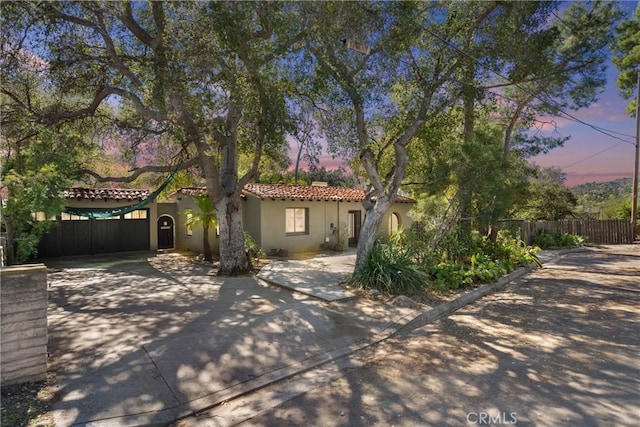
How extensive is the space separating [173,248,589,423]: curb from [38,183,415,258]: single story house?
8395 millimetres

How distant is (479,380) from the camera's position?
411 cm

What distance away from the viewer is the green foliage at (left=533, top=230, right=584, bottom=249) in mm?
18375

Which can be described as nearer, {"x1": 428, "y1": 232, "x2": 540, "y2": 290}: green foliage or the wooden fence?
{"x1": 428, "y1": 232, "x2": 540, "y2": 290}: green foliage

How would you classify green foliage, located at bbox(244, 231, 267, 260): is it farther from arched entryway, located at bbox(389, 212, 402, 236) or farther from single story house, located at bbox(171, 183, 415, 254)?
arched entryway, located at bbox(389, 212, 402, 236)

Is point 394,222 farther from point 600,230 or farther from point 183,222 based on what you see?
point 600,230

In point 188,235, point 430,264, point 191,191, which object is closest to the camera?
point 430,264

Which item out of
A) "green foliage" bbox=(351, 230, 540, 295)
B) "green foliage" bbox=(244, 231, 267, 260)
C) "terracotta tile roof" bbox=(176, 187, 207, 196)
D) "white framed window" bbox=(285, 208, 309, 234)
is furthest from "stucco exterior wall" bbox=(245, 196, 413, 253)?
"green foliage" bbox=(351, 230, 540, 295)

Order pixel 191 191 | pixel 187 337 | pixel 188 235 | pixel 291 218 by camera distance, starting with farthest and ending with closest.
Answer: pixel 188 235, pixel 291 218, pixel 191 191, pixel 187 337

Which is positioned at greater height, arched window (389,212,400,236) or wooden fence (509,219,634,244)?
arched window (389,212,400,236)

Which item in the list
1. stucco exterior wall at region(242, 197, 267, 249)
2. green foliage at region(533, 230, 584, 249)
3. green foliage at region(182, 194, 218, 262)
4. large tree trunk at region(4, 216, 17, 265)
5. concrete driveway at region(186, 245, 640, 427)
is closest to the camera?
concrete driveway at region(186, 245, 640, 427)

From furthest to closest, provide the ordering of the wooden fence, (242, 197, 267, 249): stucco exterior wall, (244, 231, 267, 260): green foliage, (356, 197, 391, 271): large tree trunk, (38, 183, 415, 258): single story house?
the wooden fence < (242, 197, 267, 249): stucco exterior wall < (38, 183, 415, 258): single story house < (244, 231, 267, 260): green foliage < (356, 197, 391, 271): large tree trunk

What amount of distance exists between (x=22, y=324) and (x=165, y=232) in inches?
555

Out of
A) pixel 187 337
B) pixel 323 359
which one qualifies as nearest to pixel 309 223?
pixel 187 337

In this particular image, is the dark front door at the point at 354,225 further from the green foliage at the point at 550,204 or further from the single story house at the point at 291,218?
the green foliage at the point at 550,204
